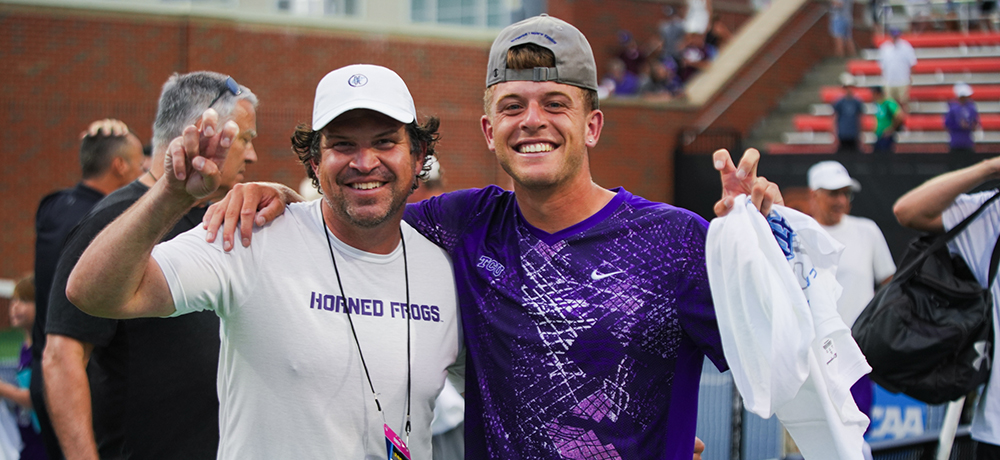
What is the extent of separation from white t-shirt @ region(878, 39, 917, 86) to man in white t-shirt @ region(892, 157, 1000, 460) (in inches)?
667

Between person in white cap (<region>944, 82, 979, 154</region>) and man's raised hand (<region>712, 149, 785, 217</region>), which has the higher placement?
person in white cap (<region>944, 82, 979, 154</region>)

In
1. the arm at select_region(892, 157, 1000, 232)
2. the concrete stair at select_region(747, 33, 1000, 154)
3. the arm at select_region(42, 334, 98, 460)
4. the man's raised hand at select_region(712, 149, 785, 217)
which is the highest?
the concrete stair at select_region(747, 33, 1000, 154)

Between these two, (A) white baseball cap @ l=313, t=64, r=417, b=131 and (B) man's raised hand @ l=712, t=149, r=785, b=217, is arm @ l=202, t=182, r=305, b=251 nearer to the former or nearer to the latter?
(A) white baseball cap @ l=313, t=64, r=417, b=131

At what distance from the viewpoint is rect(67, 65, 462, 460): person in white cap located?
271cm

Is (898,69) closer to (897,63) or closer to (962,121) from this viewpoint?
(897,63)

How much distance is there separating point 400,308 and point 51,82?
14.9m

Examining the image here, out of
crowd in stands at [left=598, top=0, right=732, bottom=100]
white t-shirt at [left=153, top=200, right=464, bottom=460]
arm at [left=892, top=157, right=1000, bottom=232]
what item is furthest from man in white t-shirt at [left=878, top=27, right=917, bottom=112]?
white t-shirt at [left=153, top=200, right=464, bottom=460]

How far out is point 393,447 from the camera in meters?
2.74

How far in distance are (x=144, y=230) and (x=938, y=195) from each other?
358 cm

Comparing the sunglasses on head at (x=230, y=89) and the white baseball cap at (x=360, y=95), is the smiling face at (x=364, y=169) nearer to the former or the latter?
the white baseball cap at (x=360, y=95)

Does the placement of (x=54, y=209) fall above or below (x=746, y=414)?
above

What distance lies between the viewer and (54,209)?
204 inches

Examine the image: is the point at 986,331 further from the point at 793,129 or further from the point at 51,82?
the point at 793,129

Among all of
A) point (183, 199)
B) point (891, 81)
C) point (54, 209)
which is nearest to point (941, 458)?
point (183, 199)
